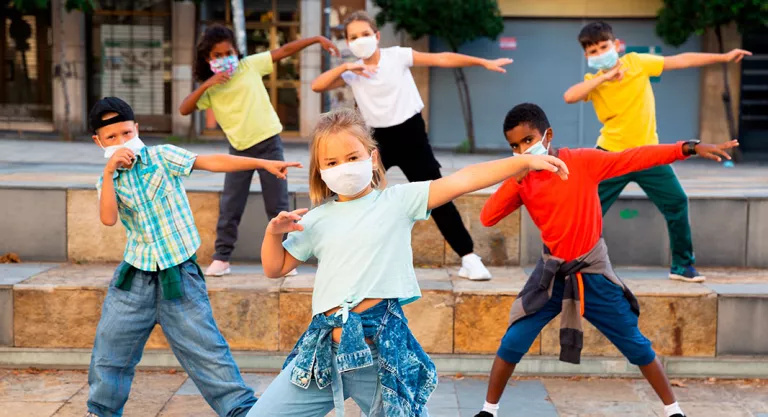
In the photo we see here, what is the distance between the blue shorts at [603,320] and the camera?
15.5ft

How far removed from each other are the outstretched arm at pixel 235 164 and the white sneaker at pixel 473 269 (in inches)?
98.6

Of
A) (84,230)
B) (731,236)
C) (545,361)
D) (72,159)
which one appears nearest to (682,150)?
(545,361)

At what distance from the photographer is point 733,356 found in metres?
6.02

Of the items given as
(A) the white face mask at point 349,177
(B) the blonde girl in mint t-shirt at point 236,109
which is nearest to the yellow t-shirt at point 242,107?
(B) the blonde girl in mint t-shirt at point 236,109

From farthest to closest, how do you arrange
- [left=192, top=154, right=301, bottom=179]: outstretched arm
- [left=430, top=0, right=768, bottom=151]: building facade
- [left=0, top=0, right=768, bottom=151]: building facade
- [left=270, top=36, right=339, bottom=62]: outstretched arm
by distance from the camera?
[left=0, top=0, right=768, bottom=151]: building facade < [left=430, top=0, right=768, bottom=151]: building facade < [left=270, top=36, right=339, bottom=62]: outstretched arm < [left=192, top=154, right=301, bottom=179]: outstretched arm

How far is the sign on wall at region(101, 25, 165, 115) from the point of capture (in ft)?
60.8

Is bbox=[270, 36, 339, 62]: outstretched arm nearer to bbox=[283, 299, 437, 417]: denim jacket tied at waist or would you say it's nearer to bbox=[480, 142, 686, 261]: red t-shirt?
bbox=[480, 142, 686, 261]: red t-shirt

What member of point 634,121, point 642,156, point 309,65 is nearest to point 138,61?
point 309,65

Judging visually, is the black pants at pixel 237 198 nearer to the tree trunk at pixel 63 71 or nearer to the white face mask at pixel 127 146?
the white face mask at pixel 127 146

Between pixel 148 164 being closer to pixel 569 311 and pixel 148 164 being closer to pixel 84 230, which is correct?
pixel 569 311

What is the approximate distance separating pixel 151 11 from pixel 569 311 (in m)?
15.1

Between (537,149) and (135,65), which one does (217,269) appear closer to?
(537,149)

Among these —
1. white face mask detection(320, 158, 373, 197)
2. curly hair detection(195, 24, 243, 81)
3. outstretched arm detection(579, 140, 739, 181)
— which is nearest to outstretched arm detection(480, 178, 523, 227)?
outstretched arm detection(579, 140, 739, 181)

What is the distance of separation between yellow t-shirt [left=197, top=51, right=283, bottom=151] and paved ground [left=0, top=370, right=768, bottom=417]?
1570 millimetres
